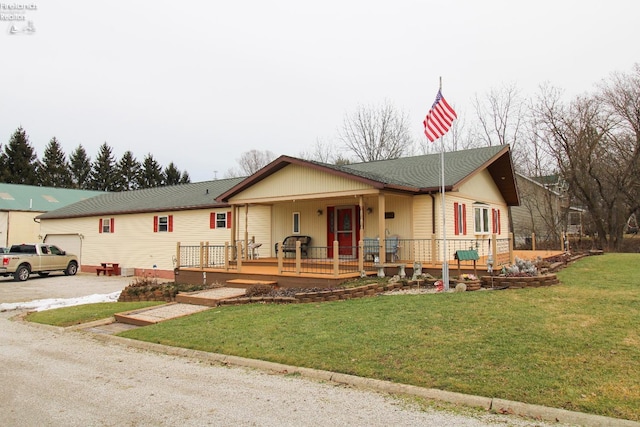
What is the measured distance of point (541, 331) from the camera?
6.64m

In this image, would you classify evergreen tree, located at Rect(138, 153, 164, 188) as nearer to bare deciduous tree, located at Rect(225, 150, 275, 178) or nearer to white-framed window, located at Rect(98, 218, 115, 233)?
bare deciduous tree, located at Rect(225, 150, 275, 178)

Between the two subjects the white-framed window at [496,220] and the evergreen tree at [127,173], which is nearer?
the white-framed window at [496,220]

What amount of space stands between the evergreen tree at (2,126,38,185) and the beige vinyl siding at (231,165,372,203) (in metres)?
50.2

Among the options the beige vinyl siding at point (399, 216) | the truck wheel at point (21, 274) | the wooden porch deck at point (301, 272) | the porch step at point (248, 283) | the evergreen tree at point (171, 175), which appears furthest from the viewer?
the evergreen tree at point (171, 175)

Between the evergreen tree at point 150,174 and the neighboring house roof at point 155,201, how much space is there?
1352 inches

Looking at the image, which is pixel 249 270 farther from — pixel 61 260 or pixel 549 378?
pixel 61 260

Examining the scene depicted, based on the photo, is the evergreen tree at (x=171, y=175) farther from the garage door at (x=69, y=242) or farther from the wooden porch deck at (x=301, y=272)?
the wooden porch deck at (x=301, y=272)

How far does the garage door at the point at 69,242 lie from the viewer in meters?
26.7

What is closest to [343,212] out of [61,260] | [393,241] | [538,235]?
[393,241]

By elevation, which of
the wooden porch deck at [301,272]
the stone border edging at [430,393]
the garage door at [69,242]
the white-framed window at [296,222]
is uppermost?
the white-framed window at [296,222]

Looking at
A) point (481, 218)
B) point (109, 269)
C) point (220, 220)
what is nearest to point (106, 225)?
point (109, 269)

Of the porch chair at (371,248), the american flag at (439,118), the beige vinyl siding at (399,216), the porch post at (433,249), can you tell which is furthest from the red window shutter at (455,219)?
the american flag at (439,118)

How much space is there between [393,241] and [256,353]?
7.91 metres

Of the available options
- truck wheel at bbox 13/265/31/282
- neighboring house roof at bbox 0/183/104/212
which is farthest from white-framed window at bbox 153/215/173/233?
neighboring house roof at bbox 0/183/104/212
